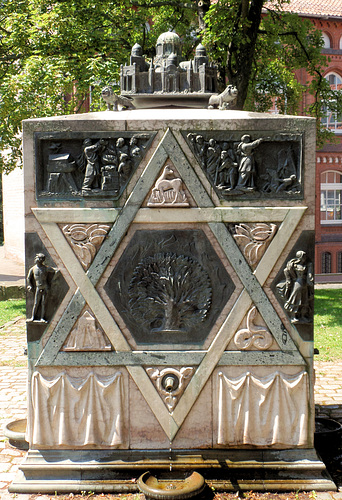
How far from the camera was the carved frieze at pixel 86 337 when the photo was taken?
506 cm

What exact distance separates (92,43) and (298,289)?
11.5m

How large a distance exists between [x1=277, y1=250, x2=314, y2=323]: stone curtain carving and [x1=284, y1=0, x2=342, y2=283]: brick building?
2355 cm

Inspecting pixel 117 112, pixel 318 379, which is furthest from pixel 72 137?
pixel 318 379

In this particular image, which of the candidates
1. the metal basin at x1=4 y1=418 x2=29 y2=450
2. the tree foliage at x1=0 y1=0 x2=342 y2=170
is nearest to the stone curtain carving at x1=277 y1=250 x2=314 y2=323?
the metal basin at x1=4 y1=418 x2=29 y2=450

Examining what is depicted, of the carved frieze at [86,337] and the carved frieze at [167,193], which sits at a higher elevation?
the carved frieze at [167,193]

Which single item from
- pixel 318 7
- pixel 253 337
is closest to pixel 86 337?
pixel 253 337

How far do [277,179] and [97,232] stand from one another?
1.62m

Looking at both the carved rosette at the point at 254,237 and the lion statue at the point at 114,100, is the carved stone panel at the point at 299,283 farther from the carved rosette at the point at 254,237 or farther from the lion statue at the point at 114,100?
the lion statue at the point at 114,100

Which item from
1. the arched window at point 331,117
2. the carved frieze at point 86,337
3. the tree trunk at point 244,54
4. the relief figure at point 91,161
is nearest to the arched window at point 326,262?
the arched window at point 331,117

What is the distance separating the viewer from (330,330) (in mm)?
12766

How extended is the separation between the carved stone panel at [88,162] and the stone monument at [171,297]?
0.03 ft

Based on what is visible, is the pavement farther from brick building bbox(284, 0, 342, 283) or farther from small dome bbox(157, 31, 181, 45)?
brick building bbox(284, 0, 342, 283)

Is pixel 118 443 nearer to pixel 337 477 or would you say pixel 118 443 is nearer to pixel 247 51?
pixel 337 477

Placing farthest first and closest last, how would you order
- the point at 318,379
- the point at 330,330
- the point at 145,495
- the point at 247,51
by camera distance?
A: 1. the point at 247,51
2. the point at 330,330
3. the point at 318,379
4. the point at 145,495
